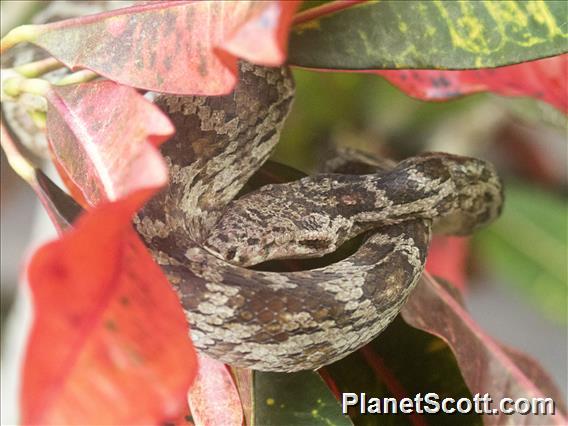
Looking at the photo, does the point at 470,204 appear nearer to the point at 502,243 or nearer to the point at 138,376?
the point at 138,376

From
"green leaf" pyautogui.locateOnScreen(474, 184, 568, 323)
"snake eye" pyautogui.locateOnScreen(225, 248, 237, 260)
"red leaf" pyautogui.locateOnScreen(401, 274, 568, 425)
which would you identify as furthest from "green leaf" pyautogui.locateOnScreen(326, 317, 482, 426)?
"green leaf" pyautogui.locateOnScreen(474, 184, 568, 323)

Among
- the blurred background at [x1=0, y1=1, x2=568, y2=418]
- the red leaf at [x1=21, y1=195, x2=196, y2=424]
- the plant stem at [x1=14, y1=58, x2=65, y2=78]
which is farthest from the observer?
the blurred background at [x1=0, y1=1, x2=568, y2=418]

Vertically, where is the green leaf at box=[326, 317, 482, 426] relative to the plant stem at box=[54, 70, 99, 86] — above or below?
below

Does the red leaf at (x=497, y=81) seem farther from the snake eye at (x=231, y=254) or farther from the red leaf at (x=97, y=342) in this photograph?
the red leaf at (x=97, y=342)

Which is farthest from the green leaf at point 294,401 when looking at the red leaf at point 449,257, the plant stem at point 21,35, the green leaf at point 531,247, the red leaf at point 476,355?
the green leaf at point 531,247

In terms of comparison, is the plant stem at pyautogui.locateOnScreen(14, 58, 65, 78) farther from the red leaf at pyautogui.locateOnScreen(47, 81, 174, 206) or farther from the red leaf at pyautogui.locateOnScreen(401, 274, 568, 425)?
the red leaf at pyautogui.locateOnScreen(401, 274, 568, 425)
